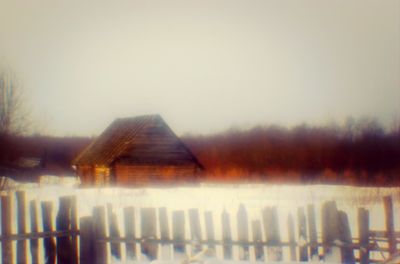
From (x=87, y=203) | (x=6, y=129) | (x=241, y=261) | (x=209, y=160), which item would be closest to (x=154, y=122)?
(x=6, y=129)

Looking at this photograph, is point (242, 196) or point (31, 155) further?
point (31, 155)

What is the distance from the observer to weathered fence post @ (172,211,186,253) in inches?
292

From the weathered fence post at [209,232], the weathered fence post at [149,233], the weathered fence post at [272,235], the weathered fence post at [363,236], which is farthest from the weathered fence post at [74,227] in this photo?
the weathered fence post at [363,236]

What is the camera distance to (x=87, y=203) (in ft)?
61.8

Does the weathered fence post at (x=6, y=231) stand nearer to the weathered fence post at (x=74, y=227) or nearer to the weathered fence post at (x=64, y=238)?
the weathered fence post at (x=64, y=238)

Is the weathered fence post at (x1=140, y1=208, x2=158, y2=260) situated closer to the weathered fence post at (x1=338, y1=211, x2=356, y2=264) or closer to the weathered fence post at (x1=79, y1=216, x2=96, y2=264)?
the weathered fence post at (x1=79, y1=216, x2=96, y2=264)

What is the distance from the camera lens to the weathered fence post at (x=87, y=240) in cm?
772

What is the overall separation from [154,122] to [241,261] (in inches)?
861

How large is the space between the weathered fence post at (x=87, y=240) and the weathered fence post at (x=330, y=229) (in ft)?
10.4

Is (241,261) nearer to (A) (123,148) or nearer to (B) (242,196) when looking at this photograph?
(B) (242,196)

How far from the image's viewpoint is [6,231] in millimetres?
7301

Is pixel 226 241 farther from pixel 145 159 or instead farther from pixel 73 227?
pixel 145 159

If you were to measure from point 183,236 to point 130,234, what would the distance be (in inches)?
30.8

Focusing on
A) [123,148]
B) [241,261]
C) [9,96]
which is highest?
A: [9,96]
